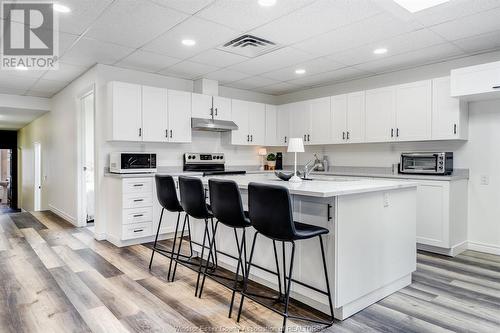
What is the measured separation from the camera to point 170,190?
324cm

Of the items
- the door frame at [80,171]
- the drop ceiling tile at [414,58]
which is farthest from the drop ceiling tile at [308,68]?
the door frame at [80,171]

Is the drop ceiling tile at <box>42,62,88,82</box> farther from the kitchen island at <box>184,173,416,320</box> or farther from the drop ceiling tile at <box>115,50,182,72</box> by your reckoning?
the kitchen island at <box>184,173,416,320</box>

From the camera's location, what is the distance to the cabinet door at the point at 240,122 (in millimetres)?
5812

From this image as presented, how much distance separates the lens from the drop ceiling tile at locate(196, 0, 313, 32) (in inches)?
112

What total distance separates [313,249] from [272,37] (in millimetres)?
2317

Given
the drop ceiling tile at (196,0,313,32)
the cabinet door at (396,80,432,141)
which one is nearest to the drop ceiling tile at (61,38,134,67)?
the drop ceiling tile at (196,0,313,32)

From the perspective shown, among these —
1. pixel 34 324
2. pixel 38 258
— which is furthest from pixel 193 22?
pixel 38 258

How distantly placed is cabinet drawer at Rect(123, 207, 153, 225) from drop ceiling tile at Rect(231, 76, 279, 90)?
2628mm

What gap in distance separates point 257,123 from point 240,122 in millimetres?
387

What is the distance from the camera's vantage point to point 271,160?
653 centimetres

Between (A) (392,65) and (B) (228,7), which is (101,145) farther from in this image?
(A) (392,65)

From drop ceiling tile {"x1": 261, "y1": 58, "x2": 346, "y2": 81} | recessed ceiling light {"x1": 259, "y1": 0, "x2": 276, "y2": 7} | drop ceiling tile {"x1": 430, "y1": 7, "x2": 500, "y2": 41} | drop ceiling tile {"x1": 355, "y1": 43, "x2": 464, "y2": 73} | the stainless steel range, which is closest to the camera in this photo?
recessed ceiling light {"x1": 259, "y1": 0, "x2": 276, "y2": 7}

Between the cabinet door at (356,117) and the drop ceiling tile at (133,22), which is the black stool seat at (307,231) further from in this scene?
the cabinet door at (356,117)

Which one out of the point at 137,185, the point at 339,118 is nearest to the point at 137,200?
the point at 137,185
